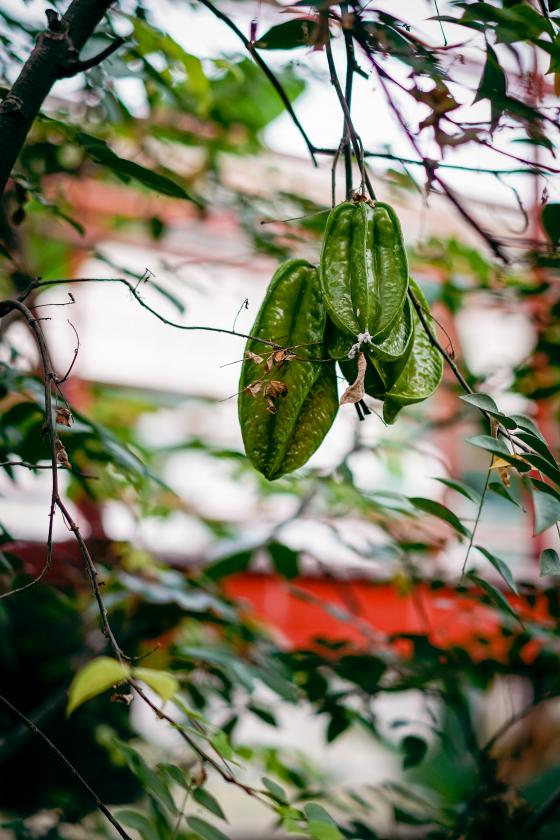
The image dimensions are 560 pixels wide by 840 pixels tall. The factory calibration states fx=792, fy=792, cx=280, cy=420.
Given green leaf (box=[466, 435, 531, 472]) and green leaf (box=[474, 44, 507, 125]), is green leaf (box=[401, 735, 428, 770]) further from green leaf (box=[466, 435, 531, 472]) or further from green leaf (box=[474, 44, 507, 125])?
green leaf (box=[474, 44, 507, 125])

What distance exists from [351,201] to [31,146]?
28.9 inches

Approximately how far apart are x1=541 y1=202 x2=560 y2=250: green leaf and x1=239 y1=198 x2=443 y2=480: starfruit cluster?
14 centimetres

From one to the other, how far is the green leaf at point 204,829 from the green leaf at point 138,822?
0.11ft

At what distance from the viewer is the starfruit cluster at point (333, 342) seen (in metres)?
0.64

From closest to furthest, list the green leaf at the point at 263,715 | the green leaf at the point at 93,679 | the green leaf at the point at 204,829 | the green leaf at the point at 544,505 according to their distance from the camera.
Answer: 1. the green leaf at the point at 93,679
2. the green leaf at the point at 544,505
3. the green leaf at the point at 204,829
4. the green leaf at the point at 263,715

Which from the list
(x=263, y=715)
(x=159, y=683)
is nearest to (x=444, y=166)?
(x=159, y=683)

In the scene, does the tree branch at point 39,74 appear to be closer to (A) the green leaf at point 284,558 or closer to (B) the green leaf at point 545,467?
(B) the green leaf at point 545,467

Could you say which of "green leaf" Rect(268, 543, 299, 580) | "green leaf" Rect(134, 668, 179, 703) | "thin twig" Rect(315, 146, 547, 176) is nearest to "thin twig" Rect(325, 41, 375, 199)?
"thin twig" Rect(315, 146, 547, 176)

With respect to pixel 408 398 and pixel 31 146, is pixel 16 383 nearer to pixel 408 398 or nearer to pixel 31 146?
pixel 31 146

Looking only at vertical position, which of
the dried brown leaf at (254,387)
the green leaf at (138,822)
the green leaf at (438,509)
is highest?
the dried brown leaf at (254,387)

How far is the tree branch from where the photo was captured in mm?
643

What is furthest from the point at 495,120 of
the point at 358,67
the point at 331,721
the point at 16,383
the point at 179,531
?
the point at 179,531

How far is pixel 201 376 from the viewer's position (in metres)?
5.01

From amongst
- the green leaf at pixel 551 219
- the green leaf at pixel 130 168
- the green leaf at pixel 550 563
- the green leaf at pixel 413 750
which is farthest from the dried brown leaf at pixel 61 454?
the green leaf at pixel 413 750
